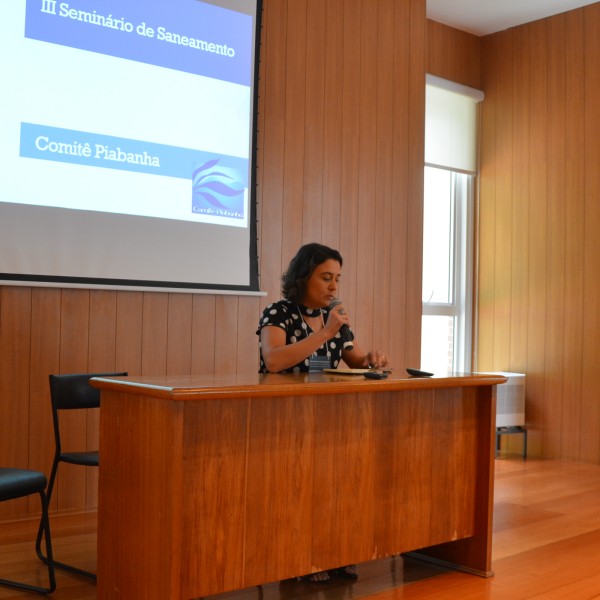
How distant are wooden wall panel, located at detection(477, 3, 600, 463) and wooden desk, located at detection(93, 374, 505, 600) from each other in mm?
3130

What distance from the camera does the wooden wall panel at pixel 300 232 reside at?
399 centimetres

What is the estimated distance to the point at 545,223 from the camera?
6.36 meters

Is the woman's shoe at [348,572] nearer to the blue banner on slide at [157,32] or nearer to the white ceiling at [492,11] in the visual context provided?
the blue banner on slide at [157,32]

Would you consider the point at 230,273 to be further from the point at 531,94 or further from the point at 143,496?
the point at 531,94

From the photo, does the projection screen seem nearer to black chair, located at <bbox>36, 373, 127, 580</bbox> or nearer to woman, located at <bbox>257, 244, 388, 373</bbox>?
black chair, located at <bbox>36, 373, 127, 580</bbox>

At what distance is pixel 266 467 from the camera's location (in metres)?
2.60

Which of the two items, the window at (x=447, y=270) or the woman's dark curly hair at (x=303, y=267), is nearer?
the woman's dark curly hair at (x=303, y=267)

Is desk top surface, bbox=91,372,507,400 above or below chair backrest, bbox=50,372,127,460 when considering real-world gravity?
above

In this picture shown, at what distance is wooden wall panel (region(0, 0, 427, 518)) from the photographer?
3.99m

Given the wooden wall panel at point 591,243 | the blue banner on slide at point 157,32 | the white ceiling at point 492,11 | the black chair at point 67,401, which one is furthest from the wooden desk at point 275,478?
the white ceiling at point 492,11

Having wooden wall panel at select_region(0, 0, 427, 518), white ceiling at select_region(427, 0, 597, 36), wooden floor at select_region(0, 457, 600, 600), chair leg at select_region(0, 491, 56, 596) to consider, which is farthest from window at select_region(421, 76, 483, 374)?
chair leg at select_region(0, 491, 56, 596)

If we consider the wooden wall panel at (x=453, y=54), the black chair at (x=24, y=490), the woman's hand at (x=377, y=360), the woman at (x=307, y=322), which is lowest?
the black chair at (x=24, y=490)

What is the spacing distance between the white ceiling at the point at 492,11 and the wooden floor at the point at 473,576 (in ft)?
12.2

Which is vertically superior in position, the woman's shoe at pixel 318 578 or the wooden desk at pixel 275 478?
the wooden desk at pixel 275 478
